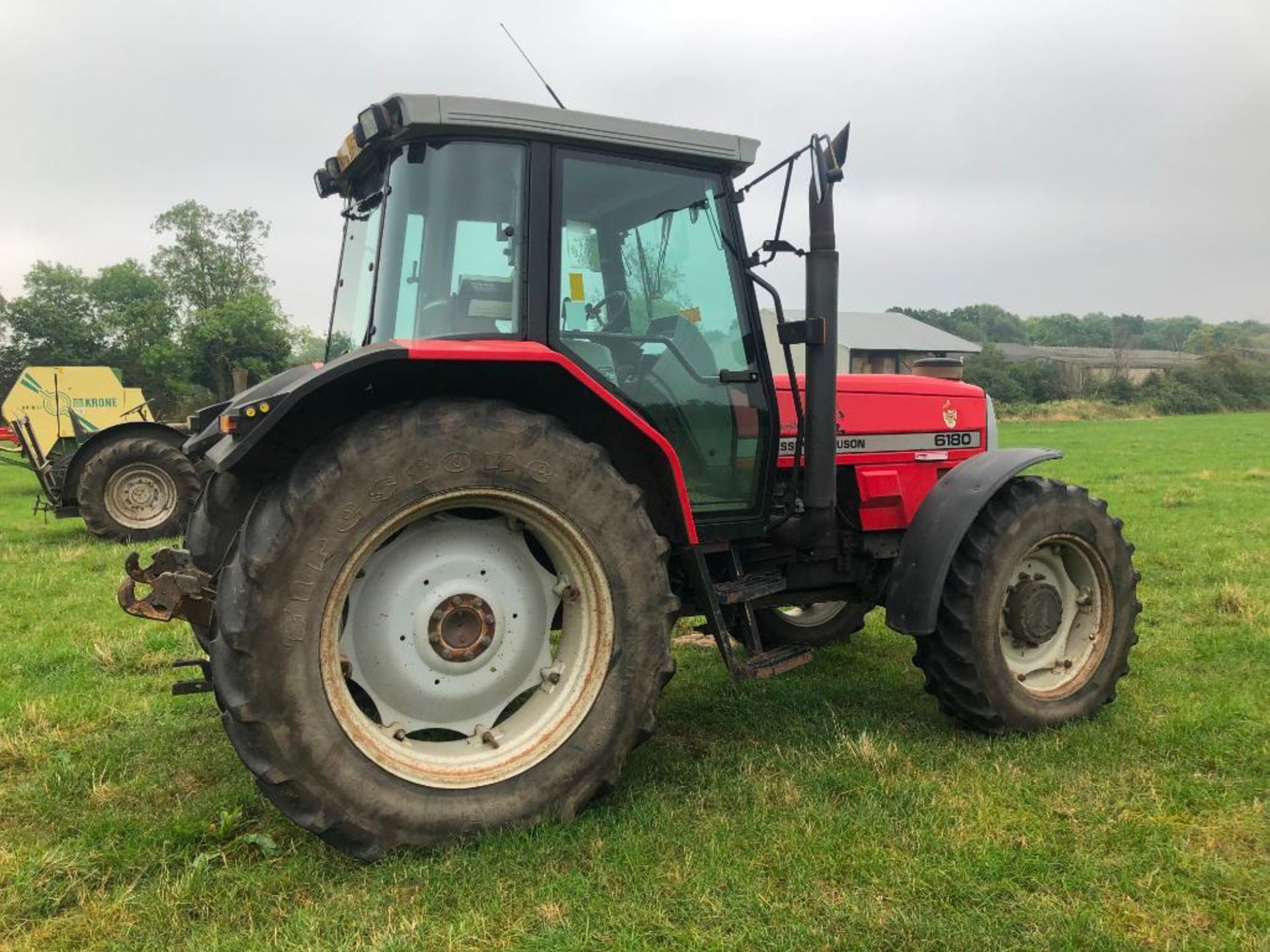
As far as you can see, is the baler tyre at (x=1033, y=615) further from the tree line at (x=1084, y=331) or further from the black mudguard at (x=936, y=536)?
the tree line at (x=1084, y=331)

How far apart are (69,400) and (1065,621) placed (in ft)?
47.9

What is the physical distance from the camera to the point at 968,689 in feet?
12.0

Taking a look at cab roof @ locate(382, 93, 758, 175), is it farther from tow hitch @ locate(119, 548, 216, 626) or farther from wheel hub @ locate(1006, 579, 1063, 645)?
wheel hub @ locate(1006, 579, 1063, 645)

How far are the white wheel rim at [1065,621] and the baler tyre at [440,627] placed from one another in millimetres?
1822

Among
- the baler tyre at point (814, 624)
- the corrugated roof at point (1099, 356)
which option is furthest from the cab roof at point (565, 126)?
the corrugated roof at point (1099, 356)

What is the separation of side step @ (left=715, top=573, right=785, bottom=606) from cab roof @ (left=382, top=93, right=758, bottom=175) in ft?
5.36

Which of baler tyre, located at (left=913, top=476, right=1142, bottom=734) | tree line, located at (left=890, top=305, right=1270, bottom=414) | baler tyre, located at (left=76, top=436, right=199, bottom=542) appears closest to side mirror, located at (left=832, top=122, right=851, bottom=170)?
baler tyre, located at (left=913, top=476, right=1142, bottom=734)

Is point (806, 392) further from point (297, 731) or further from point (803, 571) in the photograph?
point (297, 731)

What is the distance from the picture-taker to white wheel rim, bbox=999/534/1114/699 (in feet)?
12.9

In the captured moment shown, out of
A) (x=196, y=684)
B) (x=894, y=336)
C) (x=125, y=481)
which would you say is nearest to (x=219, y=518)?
(x=196, y=684)

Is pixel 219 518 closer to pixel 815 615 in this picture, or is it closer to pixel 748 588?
pixel 748 588

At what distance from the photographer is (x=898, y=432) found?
4.31 m

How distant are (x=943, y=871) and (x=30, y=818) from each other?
3070 millimetres

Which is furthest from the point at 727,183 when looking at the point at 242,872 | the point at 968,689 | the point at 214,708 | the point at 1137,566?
the point at 1137,566
